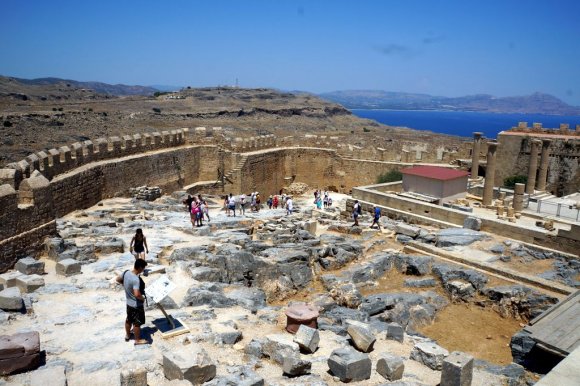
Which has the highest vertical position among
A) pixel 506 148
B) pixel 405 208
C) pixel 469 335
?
pixel 506 148

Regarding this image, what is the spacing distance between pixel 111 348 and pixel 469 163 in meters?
22.2

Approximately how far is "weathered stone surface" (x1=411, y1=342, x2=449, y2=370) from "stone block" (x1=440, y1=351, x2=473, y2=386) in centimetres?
67

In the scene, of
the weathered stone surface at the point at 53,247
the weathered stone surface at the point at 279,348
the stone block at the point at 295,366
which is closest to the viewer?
the stone block at the point at 295,366

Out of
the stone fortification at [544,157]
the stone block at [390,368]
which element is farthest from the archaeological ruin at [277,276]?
the stone fortification at [544,157]

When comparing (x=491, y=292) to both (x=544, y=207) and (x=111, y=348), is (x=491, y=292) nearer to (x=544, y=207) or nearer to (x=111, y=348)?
(x=544, y=207)

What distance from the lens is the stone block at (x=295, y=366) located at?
6.92m

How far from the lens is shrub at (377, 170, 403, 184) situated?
25377mm

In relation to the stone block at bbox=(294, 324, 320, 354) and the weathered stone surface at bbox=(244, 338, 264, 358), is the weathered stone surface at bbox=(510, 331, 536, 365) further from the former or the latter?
the weathered stone surface at bbox=(244, 338, 264, 358)

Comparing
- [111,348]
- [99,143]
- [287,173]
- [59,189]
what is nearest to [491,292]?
[111,348]

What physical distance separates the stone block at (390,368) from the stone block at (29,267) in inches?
273

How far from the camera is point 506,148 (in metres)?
26.0

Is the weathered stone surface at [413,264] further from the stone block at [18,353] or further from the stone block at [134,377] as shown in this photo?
the stone block at [18,353]

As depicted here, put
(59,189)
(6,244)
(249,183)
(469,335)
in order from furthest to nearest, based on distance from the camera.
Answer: (249,183)
(59,189)
(469,335)
(6,244)

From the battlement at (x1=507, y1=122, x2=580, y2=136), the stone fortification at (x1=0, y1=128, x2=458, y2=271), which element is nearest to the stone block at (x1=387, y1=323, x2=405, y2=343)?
the stone fortification at (x1=0, y1=128, x2=458, y2=271)
